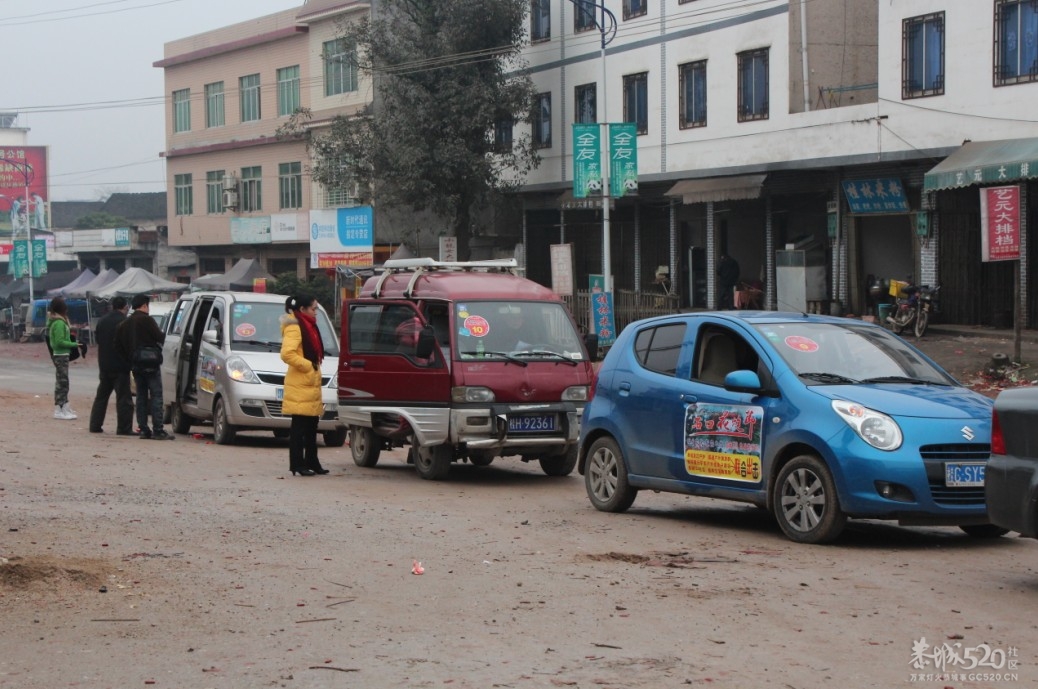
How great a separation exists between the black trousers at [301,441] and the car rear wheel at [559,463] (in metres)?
2.46

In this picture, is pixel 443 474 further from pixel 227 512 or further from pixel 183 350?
pixel 183 350

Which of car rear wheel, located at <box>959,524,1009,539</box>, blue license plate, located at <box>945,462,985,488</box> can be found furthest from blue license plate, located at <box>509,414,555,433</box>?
blue license plate, located at <box>945,462,985,488</box>

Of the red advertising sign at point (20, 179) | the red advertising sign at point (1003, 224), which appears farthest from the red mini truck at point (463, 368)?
the red advertising sign at point (20, 179)

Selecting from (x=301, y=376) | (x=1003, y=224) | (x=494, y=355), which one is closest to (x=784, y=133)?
(x=1003, y=224)

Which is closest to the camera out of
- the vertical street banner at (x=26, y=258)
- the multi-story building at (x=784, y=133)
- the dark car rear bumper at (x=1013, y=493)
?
the dark car rear bumper at (x=1013, y=493)

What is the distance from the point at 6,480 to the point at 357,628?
6.93 metres

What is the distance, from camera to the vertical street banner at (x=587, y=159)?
98.0 feet

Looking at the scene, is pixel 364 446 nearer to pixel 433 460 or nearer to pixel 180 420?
pixel 433 460

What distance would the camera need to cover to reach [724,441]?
→ 9938 mm

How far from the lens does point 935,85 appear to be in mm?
27406

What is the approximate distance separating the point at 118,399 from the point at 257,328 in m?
2.19

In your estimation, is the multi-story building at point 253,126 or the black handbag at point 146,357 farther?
the multi-story building at point 253,126

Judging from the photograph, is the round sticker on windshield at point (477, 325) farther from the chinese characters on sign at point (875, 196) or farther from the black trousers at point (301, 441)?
the chinese characters on sign at point (875, 196)

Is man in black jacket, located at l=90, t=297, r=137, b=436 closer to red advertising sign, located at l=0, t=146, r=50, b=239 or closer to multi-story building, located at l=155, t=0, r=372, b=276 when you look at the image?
multi-story building, located at l=155, t=0, r=372, b=276
